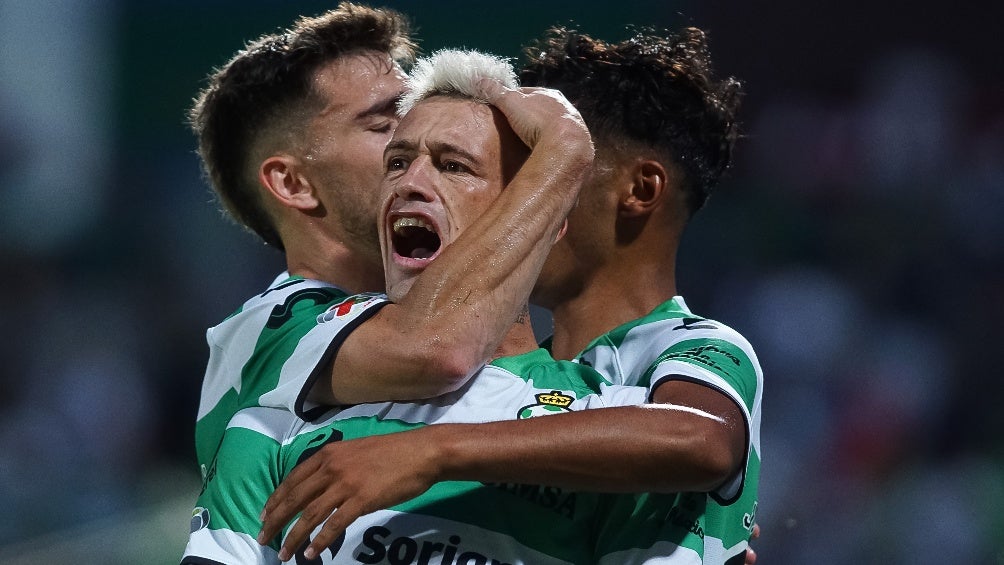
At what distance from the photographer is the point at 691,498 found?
96.9 inches

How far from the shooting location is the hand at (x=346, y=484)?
80.6 inches

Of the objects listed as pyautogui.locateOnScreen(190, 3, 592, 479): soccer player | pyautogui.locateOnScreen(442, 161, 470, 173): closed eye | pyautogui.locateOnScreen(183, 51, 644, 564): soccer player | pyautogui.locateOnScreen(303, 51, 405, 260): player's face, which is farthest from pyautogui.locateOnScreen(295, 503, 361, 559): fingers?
pyautogui.locateOnScreen(303, 51, 405, 260): player's face

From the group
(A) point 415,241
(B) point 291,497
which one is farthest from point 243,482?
(A) point 415,241

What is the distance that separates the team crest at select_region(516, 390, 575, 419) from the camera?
7.87 ft

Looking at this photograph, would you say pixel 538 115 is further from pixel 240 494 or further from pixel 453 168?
pixel 240 494

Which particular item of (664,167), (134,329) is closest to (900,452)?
(664,167)

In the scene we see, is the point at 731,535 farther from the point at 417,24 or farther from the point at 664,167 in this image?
the point at 417,24

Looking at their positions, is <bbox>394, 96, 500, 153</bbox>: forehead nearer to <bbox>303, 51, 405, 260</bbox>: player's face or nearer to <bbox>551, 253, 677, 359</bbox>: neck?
<bbox>303, 51, 405, 260</bbox>: player's face

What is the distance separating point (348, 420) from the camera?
94.9 inches

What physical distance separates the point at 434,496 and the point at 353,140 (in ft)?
4.66

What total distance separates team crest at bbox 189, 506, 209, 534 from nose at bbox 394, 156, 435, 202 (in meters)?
0.86

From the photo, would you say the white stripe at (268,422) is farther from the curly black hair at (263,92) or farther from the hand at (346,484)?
the curly black hair at (263,92)

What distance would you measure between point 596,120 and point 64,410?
180 inches

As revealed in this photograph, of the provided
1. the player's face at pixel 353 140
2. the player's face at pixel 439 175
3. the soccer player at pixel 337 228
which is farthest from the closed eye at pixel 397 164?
the player's face at pixel 353 140
